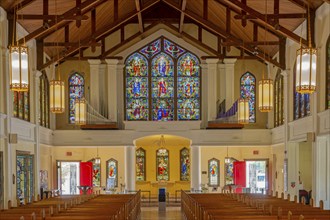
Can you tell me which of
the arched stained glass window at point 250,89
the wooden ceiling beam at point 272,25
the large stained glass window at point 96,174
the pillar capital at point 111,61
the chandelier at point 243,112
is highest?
the wooden ceiling beam at point 272,25

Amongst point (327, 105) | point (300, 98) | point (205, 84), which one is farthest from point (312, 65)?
point (205, 84)

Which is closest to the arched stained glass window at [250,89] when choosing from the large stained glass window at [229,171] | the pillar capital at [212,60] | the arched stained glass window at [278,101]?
the pillar capital at [212,60]

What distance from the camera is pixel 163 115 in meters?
32.3

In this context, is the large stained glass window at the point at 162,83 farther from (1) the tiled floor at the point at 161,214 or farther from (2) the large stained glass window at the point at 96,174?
(1) the tiled floor at the point at 161,214

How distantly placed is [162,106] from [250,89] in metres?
4.98

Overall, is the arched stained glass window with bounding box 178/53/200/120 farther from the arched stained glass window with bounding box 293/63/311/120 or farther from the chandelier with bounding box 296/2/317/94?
the chandelier with bounding box 296/2/317/94

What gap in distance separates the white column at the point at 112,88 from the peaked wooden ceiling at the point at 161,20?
24.0 inches

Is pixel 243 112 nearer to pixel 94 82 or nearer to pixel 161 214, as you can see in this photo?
pixel 161 214

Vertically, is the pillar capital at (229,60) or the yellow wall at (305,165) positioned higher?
the pillar capital at (229,60)

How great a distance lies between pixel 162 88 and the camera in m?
32.4

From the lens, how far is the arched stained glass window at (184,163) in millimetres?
37688

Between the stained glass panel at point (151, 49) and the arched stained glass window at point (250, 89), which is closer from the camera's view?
the arched stained glass window at point (250, 89)

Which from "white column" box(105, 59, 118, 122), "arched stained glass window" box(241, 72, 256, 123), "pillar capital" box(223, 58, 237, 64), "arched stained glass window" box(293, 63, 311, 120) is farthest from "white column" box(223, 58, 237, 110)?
"arched stained glass window" box(293, 63, 311, 120)

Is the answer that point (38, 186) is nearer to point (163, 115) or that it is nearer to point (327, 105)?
point (163, 115)
